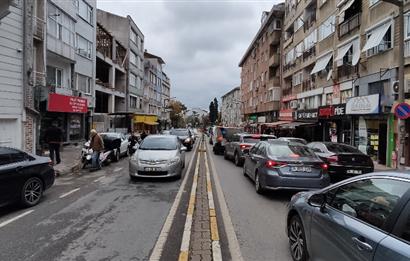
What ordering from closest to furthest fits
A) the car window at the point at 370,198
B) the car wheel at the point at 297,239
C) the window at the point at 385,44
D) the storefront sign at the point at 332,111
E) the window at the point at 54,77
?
the car window at the point at 370,198 < the car wheel at the point at 297,239 < the window at the point at 385,44 < the storefront sign at the point at 332,111 < the window at the point at 54,77

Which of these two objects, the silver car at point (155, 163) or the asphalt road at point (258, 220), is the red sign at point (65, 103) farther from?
the asphalt road at point (258, 220)

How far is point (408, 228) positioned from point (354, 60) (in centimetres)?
2322

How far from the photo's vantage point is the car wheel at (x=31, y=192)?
8.47 metres

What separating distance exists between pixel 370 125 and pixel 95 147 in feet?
52.0

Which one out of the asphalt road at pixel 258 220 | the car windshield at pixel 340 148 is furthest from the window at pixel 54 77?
the car windshield at pixel 340 148

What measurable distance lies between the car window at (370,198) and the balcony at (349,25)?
2280 cm

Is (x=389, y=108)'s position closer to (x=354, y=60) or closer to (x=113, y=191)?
(x=354, y=60)

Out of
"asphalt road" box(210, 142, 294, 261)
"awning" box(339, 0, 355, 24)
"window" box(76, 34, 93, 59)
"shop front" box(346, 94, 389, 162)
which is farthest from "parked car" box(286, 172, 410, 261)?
"window" box(76, 34, 93, 59)

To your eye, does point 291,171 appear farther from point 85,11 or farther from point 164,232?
point 85,11

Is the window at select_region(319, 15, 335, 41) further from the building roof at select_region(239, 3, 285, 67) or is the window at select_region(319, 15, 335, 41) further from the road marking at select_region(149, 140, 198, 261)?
the road marking at select_region(149, 140, 198, 261)

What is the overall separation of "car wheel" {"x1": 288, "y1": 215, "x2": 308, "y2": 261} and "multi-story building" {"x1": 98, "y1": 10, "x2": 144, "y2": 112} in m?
47.7

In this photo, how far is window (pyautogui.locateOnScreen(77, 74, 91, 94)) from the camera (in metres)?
31.1

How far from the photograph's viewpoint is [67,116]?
28.4 metres

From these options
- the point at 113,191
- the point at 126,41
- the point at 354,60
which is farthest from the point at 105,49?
the point at 113,191
